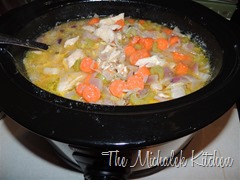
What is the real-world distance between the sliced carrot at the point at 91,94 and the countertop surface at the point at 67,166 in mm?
313

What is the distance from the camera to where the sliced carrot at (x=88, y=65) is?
3.27ft

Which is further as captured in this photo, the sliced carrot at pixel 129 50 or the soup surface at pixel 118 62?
the sliced carrot at pixel 129 50

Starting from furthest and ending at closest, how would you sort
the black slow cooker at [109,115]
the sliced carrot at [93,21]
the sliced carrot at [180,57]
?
the sliced carrot at [93,21], the sliced carrot at [180,57], the black slow cooker at [109,115]

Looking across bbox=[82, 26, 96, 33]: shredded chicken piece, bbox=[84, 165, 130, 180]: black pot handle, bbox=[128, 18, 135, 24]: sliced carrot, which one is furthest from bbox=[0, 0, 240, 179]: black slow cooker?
bbox=[128, 18, 135, 24]: sliced carrot

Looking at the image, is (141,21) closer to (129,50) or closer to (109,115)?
(129,50)

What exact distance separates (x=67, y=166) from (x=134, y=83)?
1.35 ft

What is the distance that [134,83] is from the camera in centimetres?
93

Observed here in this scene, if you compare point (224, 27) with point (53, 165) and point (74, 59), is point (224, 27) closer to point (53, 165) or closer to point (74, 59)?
point (74, 59)

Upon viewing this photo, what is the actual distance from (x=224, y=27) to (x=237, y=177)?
55 cm

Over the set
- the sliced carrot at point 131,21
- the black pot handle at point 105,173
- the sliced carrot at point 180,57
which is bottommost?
the black pot handle at point 105,173

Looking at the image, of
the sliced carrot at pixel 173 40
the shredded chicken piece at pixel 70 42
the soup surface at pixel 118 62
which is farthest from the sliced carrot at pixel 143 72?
the shredded chicken piece at pixel 70 42

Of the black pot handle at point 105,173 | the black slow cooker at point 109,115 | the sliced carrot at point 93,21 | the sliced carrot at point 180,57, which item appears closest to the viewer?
the black slow cooker at point 109,115

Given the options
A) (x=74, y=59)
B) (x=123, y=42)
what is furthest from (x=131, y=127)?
(x=123, y=42)

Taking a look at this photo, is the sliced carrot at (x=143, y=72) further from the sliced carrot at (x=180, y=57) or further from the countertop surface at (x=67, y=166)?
the countertop surface at (x=67, y=166)
